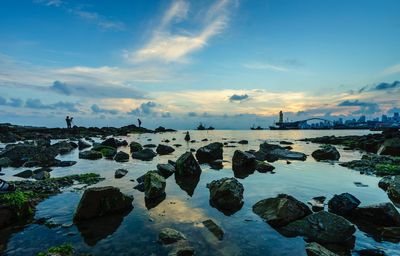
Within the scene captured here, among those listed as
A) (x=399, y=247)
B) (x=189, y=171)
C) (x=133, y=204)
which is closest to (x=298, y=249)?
(x=399, y=247)

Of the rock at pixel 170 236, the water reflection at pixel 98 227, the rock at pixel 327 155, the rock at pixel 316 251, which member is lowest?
the water reflection at pixel 98 227

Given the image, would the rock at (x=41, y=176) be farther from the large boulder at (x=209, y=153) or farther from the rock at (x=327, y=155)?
the rock at (x=327, y=155)

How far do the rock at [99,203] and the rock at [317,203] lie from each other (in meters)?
9.54

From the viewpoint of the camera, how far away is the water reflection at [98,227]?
11.0 m

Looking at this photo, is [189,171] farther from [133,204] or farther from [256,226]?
[256,226]

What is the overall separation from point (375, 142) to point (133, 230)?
163ft

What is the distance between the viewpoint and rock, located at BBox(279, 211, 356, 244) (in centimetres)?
1072

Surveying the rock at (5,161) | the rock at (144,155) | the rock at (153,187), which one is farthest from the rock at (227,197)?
the rock at (5,161)

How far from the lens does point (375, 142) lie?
161 feet

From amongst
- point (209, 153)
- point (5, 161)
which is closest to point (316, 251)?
point (209, 153)

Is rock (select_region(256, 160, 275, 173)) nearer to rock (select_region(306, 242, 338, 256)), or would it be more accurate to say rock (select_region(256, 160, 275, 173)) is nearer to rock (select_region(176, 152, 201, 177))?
rock (select_region(176, 152, 201, 177))

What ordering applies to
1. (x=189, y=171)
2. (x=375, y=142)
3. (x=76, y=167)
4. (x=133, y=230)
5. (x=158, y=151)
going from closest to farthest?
(x=133, y=230) → (x=189, y=171) → (x=76, y=167) → (x=158, y=151) → (x=375, y=142)

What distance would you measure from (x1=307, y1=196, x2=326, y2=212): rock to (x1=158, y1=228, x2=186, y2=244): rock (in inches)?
288

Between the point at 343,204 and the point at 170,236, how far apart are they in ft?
27.6
